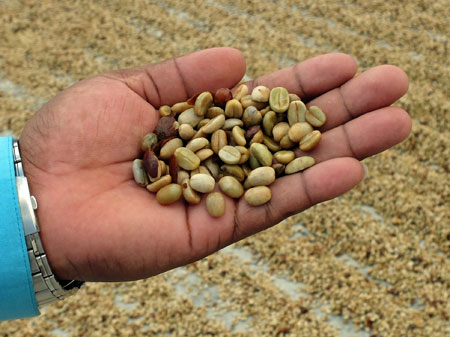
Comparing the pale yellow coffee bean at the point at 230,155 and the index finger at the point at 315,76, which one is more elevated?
the index finger at the point at 315,76

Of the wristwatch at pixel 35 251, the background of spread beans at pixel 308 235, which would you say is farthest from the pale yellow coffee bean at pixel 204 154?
the background of spread beans at pixel 308 235

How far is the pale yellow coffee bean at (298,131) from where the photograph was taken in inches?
53.9

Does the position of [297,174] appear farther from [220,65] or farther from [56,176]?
[56,176]

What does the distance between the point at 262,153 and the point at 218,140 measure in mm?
126

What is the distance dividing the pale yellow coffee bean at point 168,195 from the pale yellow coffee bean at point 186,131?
0.66 feet

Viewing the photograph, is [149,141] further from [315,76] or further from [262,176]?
[315,76]

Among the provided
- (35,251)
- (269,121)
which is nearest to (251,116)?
A: (269,121)

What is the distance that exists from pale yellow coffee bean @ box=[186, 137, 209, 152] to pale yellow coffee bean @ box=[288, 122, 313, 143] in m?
0.22

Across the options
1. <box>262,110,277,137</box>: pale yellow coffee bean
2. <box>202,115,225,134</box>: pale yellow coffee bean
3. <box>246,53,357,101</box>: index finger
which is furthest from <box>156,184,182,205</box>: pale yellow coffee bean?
A: <box>246,53,357,101</box>: index finger

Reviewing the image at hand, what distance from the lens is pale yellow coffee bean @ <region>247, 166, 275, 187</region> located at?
4.25 ft

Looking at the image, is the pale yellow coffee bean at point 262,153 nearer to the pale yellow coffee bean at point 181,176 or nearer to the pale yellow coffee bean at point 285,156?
the pale yellow coffee bean at point 285,156

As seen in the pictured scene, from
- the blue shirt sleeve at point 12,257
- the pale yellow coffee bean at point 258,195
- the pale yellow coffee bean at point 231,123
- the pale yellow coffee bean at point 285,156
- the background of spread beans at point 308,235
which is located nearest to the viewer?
the blue shirt sleeve at point 12,257

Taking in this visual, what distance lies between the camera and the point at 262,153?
1.36 metres

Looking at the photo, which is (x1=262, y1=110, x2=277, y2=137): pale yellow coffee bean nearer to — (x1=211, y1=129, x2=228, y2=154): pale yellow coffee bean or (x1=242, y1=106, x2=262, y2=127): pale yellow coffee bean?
(x1=242, y1=106, x2=262, y2=127): pale yellow coffee bean
